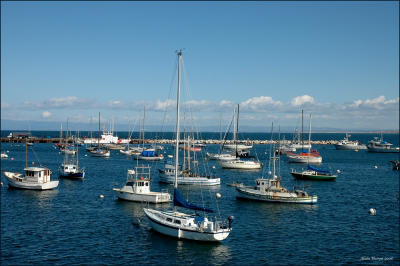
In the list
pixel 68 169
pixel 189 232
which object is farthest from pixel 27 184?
pixel 189 232

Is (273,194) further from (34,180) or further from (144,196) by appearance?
(34,180)

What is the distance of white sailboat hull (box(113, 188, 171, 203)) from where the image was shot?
5088 centimetres

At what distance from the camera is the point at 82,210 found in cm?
4834

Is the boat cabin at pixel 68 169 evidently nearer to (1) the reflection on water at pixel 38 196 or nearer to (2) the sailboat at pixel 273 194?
(1) the reflection on water at pixel 38 196

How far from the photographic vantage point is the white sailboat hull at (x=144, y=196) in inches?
2003

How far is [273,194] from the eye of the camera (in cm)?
5306

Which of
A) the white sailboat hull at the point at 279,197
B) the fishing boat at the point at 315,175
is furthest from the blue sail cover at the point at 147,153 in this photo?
the white sailboat hull at the point at 279,197

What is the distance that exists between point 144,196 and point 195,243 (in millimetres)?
17816

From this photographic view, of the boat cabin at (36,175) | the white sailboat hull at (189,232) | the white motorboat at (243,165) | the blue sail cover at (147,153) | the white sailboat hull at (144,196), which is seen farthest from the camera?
the blue sail cover at (147,153)

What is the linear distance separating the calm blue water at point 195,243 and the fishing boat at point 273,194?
1.14 m

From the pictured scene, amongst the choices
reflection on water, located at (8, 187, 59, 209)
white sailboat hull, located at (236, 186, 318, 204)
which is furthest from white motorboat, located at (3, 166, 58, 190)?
white sailboat hull, located at (236, 186, 318, 204)

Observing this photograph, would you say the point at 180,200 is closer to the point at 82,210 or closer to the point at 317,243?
the point at 317,243

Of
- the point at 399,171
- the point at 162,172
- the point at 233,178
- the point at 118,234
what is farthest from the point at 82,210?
the point at 399,171

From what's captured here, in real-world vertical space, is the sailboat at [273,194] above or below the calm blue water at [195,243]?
above
